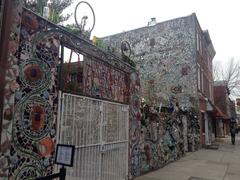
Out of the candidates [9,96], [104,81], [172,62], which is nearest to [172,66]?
[172,62]

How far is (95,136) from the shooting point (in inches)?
223

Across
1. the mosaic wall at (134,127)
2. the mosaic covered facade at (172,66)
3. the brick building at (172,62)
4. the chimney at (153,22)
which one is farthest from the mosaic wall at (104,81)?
the chimney at (153,22)

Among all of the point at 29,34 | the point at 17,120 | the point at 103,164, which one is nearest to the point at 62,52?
the point at 29,34

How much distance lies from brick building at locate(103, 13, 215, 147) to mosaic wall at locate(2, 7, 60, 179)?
42.9 feet

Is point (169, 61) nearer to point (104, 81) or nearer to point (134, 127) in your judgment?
point (134, 127)

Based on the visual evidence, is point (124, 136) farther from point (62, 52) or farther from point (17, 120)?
point (17, 120)

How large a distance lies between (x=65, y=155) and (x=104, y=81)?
11.2 ft

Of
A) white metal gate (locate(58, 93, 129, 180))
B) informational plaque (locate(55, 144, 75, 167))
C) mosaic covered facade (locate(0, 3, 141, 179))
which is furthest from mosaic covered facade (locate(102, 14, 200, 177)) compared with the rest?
informational plaque (locate(55, 144, 75, 167))

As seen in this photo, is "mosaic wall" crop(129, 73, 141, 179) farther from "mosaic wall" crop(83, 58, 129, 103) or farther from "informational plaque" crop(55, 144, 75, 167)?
"informational plaque" crop(55, 144, 75, 167)

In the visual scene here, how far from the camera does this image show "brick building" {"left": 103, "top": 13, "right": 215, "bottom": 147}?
58.1 feet

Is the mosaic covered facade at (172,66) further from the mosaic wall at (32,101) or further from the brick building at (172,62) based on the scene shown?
the mosaic wall at (32,101)

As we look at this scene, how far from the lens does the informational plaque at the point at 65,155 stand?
115 inches

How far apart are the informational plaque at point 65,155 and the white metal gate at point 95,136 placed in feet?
5.07

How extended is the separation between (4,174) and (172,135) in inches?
363
